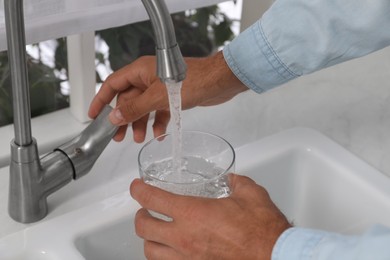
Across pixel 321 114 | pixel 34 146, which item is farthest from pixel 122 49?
pixel 34 146

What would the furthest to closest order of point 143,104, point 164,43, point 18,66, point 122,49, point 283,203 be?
point 122,49 → point 283,203 → point 143,104 → point 18,66 → point 164,43

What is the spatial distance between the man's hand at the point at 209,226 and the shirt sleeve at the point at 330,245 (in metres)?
0.02

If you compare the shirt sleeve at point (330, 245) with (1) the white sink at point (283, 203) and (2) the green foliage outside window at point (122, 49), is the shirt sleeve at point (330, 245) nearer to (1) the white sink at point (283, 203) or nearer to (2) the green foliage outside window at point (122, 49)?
(1) the white sink at point (283, 203)

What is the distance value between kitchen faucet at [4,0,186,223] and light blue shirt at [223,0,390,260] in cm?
20

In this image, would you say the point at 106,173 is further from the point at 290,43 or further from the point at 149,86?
the point at 290,43

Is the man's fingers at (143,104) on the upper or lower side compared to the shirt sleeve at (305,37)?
lower

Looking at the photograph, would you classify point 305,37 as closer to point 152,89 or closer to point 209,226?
point 152,89

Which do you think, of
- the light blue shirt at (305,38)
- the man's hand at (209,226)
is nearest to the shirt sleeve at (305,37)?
the light blue shirt at (305,38)

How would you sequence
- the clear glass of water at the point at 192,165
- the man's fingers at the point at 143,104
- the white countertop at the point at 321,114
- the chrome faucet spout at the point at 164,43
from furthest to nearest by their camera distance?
the white countertop at the point at 321,114 → the man's fingers at the point at 143,104 → the clear glass of water at the point at 192,165 → the chrome faucet spout at the point at 164,43

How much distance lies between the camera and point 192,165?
86 centimetres

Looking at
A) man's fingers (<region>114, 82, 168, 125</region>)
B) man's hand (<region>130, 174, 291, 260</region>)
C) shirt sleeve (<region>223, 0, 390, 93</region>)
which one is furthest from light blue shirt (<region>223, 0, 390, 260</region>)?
man's hand (<region>130, 174, 291, 260</region>)

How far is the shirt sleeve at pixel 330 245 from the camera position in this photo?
666 mm

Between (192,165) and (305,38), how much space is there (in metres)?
0.23

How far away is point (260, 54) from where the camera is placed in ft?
3.15
